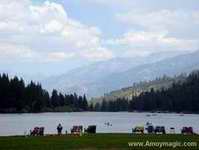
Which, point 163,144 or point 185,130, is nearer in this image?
point 163,144

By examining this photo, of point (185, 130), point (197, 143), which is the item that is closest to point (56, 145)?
point (197, 143)

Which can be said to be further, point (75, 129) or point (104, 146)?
point (75, 129)

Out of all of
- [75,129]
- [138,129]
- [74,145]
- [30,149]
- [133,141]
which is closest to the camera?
[30,149]

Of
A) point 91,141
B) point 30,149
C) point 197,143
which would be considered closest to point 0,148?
point 30,149

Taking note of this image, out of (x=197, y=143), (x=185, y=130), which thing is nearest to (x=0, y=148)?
(x=197, y=143)

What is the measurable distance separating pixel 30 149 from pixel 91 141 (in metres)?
8.73

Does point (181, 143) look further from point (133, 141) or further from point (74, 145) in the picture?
point (74, 145)

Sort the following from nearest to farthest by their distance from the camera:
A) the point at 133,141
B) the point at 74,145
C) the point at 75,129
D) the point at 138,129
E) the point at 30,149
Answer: the point at 30,149 → the point at 74,145 → the point at 133,141 → the point at 75,129 → the point at 138,129

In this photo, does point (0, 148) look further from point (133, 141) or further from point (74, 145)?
point (133, 141)

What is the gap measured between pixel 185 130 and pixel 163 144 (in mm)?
29777

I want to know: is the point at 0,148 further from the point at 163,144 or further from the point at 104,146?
the point at 163,144

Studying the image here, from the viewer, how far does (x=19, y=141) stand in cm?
5616

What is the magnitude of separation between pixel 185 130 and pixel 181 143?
28452mm

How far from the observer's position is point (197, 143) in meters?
53.4
